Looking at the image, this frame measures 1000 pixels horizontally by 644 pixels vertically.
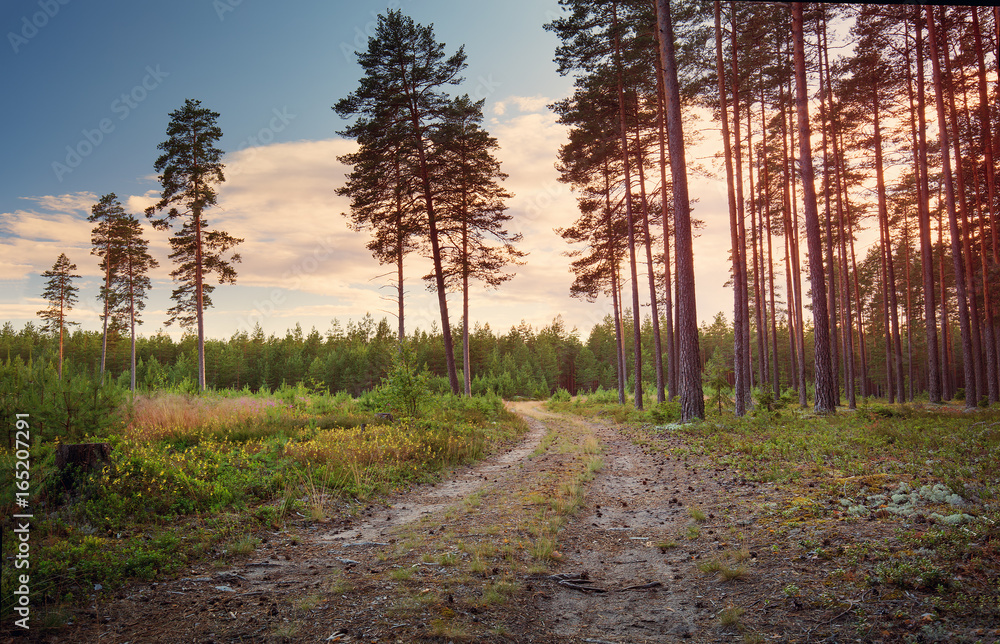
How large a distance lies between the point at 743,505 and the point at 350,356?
223ft

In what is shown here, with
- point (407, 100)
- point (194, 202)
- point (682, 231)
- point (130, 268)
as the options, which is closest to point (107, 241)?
point (130, 268)

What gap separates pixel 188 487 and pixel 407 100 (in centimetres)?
1849

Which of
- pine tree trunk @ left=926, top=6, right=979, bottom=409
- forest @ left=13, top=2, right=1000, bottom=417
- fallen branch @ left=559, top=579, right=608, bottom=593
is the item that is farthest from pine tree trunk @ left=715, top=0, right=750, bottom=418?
fallen branch @ left=559, top=579, right=608, bottom=593

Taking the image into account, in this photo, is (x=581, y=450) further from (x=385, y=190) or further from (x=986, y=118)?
(x=986, y=118)

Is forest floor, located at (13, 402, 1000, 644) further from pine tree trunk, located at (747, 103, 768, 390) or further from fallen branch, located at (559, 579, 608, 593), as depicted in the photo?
pine tree trunk, located at (747, 103, 768, 390)

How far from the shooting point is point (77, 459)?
21.8 ft

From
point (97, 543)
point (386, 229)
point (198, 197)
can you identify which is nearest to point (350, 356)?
point (198, 197)

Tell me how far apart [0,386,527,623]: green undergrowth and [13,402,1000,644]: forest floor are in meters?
0.42

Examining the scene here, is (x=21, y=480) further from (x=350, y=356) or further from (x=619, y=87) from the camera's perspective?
(x=350, y=356)

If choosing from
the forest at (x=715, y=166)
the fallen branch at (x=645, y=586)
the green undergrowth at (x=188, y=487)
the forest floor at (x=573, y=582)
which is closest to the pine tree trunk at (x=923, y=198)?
the forest at (x=715, y=166)

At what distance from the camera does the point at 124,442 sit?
26.8ft

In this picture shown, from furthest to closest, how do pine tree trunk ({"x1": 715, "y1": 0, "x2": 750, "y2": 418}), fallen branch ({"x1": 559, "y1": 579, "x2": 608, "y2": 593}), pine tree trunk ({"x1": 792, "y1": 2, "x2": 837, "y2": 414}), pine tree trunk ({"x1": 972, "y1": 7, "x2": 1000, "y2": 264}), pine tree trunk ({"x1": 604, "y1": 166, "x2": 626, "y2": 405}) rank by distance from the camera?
pine tree trunk ({"x1": 604, "y1": 166, "x2": 626, "y2": 405})
pine tree trunk ({"x1": 972, "y1": 7, "x2": 1000, "y2": 264})
pine tree trunk ({"x1": 715, "y1": 0, "x2": 750, "y2": 418})
pine tree trunk ({"x1": 792, "y1": 2, "x2": 837, "y2": 414})
fallen branch ({"x1": 559, "y1": 579, "x2": 608, "y2": 593})

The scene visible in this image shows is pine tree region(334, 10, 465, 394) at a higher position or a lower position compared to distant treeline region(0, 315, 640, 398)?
higher

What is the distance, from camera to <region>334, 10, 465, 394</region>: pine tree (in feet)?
67.4
